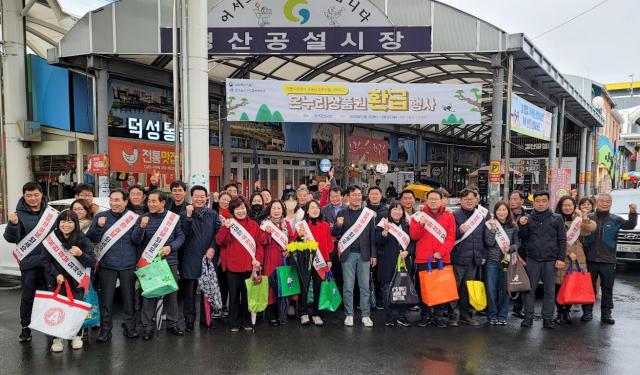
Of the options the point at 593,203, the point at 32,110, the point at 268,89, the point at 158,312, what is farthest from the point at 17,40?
the point at 593,203

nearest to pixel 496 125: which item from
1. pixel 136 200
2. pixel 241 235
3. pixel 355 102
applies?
pixel 355 102

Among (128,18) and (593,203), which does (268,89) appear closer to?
(128,18)

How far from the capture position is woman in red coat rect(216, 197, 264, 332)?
5.16m

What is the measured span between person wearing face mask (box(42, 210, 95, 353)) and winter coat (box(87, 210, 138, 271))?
165 mm

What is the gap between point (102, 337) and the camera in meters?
4.82

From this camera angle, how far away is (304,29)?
10922mm

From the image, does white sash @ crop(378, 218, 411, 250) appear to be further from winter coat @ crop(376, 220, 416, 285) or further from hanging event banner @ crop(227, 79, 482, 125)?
hanging event banner @ crop(227, 79, 482, 125)

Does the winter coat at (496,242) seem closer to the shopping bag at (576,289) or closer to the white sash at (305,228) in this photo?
the shopping bag at (576,289)

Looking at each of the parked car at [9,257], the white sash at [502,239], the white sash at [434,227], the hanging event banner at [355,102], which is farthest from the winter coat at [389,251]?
the hanging event banner at [355,102]

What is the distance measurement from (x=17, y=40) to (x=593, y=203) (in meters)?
13.2

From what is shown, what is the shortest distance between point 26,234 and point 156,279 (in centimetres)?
141

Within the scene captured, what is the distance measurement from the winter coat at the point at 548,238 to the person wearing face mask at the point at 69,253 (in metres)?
5.07

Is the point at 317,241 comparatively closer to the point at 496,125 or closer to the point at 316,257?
the point at 316,257

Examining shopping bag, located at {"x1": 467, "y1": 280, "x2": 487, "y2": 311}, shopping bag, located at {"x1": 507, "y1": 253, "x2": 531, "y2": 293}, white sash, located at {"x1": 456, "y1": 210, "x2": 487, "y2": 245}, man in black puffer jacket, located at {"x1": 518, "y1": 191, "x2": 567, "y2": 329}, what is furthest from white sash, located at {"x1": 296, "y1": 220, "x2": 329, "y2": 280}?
man in black puffer jacket, located at {"x1": 518, "y1": 191, "x2": 567, "y2": 329}
